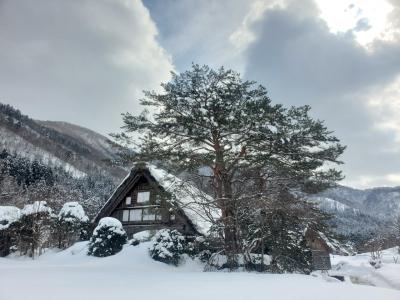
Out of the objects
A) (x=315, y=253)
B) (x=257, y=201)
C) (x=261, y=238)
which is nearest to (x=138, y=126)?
(x=257, y=201)

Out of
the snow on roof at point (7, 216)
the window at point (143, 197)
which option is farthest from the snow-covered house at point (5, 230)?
the window at point (143, 197)

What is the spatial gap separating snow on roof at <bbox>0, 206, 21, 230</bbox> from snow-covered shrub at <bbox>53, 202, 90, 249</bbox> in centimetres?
406

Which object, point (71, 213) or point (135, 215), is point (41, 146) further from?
point (135, 215)

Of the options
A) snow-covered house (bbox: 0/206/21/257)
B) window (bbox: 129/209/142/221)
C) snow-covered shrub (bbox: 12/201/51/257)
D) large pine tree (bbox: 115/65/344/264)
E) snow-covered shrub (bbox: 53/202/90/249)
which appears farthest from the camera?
snow-covered shrub (bbox: 53/202/90/249)

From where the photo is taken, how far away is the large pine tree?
52.9 ft

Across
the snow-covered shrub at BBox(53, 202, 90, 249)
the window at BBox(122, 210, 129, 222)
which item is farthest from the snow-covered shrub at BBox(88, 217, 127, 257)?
the snow-covered shrub at BBox(53, 202, 90, 249)

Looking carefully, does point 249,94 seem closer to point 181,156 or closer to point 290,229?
point 181,156

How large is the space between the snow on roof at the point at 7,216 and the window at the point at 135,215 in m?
8.15

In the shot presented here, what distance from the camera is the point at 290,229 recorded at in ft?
56.7

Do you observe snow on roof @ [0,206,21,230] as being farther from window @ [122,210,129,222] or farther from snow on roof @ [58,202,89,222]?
window @ [122,210,129,222]

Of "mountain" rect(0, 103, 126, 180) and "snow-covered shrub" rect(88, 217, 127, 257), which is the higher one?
"mountain" rect(0, 103, 126, 180)

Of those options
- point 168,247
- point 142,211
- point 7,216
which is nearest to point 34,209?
point 7,216

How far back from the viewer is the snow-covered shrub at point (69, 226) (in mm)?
29328

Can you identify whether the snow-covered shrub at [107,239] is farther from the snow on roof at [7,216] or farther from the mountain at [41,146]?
the mountain at [41,146]
